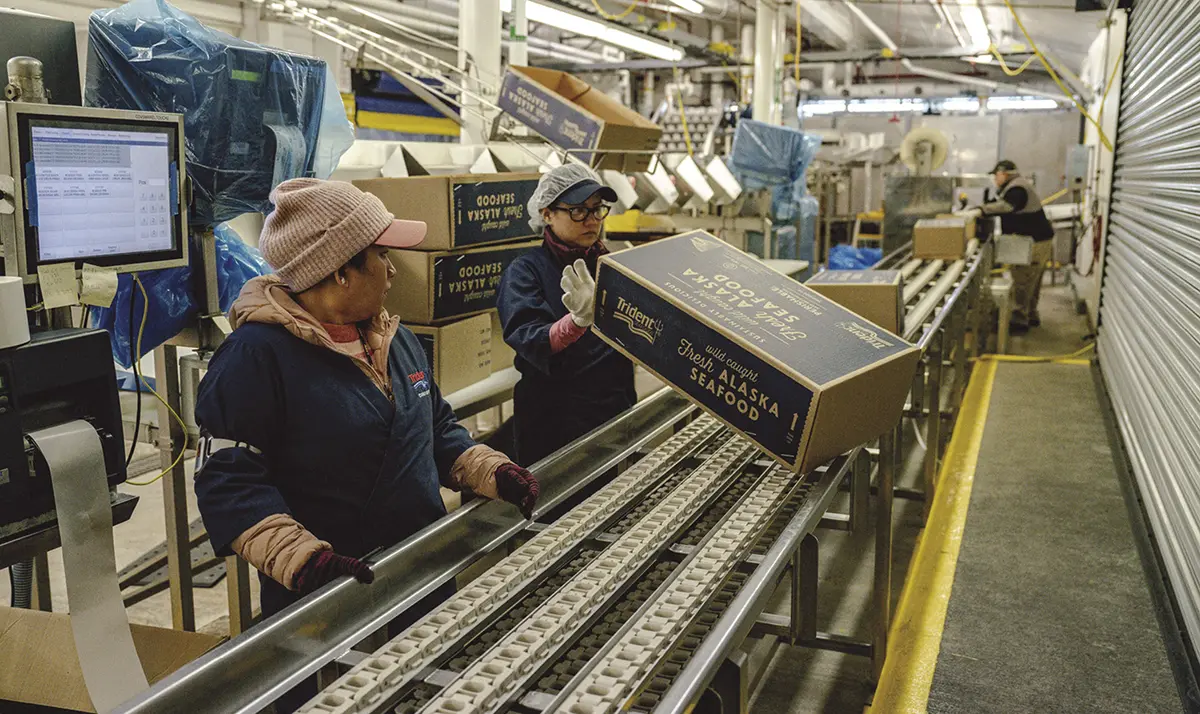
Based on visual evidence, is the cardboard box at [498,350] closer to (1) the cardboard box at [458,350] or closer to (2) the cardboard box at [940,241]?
(1) the cardboard box at [458,350]

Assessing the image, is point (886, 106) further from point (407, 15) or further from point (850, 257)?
point (407, 15)

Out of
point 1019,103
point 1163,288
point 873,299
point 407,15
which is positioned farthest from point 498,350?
point 1019,103

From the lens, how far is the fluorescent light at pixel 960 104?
15.3 m

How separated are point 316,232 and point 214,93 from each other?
936mm

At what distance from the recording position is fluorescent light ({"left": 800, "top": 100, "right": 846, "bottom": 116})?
16.0 m

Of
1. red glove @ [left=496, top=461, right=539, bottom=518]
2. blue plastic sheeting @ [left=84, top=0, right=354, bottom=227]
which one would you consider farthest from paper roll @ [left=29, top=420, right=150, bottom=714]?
blue plastic sheeting @ [left=84, top=0, right=354, bottom=227]

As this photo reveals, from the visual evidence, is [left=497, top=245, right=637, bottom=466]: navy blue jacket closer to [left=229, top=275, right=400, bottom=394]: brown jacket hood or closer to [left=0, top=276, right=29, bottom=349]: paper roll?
[left=229, top=275, right=400, bottom=394]: brown jacket hood

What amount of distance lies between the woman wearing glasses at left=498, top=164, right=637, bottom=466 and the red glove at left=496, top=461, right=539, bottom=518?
710 mm

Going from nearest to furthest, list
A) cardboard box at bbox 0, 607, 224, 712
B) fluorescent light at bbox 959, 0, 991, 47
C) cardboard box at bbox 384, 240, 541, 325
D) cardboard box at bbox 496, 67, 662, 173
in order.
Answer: cardboard box at bbox 0, 607, 224, 712
cardboard box at bbox 384, 240, 541, 325
cardboard box at bbox 496, 67, 662, 173
fluorescent light at bbox 959, 0, 991, 47

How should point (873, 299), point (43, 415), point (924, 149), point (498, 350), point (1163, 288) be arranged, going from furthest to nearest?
point (924, 149), point (1163, 288), point (498, 350), point (873, 299), point (43, 415)

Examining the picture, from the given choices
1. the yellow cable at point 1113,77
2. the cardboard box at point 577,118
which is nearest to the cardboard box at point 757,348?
the cardboard box at point 577,118

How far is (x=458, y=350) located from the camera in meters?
3.24

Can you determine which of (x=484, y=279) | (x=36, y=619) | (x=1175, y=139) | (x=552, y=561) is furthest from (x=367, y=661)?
(x=1175, y=139)

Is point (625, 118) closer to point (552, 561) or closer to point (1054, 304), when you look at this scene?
point (552, 561)
